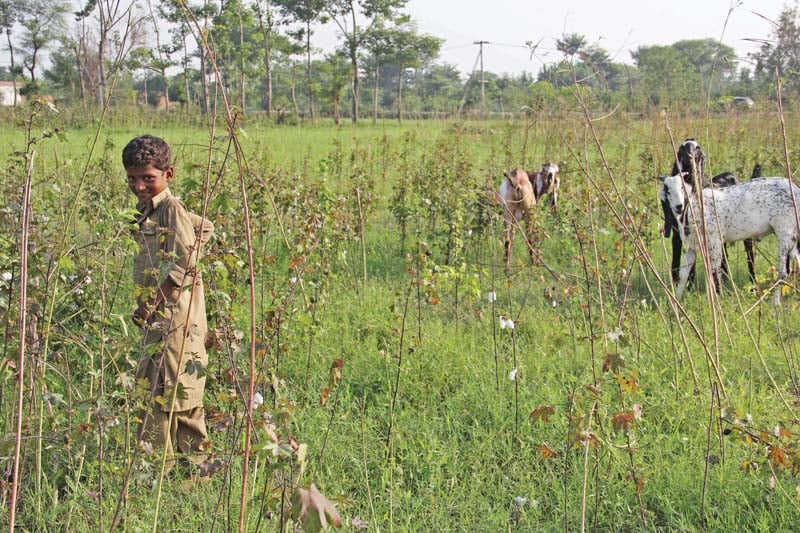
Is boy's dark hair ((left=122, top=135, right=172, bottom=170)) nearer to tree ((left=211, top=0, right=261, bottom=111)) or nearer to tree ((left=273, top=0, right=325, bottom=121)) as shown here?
tree ((left=211, top=0, right=261, bottom=111))

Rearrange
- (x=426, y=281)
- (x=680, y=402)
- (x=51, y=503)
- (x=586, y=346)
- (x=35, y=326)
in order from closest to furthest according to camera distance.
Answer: (x=35, y=326), (x=51, y=503), (x=680, y=402), (x=426, y=281), (x=586, y=346)

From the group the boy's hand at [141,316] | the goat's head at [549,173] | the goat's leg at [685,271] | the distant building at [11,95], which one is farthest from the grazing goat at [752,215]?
the distant building at [11,95]

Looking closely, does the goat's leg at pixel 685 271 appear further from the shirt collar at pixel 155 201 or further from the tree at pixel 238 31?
the shirt collar at pixel 155 201

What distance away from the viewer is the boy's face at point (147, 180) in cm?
275

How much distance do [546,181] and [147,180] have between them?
4.43 m

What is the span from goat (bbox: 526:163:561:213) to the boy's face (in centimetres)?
426

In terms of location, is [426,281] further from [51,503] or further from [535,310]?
[51,503]

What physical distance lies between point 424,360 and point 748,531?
176 centimetres

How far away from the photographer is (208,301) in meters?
3.58

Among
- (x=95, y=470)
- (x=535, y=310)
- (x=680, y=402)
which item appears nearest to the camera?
(x=95, y=470)

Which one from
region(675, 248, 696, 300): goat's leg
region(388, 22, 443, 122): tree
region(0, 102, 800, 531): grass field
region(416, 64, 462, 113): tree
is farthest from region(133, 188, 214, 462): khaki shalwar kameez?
region(416, 64, 462, 113): tree

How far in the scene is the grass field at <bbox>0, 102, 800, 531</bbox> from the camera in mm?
2215

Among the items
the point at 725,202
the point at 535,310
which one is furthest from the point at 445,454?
the point at 725,202

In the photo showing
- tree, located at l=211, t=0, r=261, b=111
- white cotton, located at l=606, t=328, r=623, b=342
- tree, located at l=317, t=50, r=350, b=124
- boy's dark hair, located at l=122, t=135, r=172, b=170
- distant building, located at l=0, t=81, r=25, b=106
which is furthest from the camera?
tree, located at l=317, t=50, r=350, b=124
